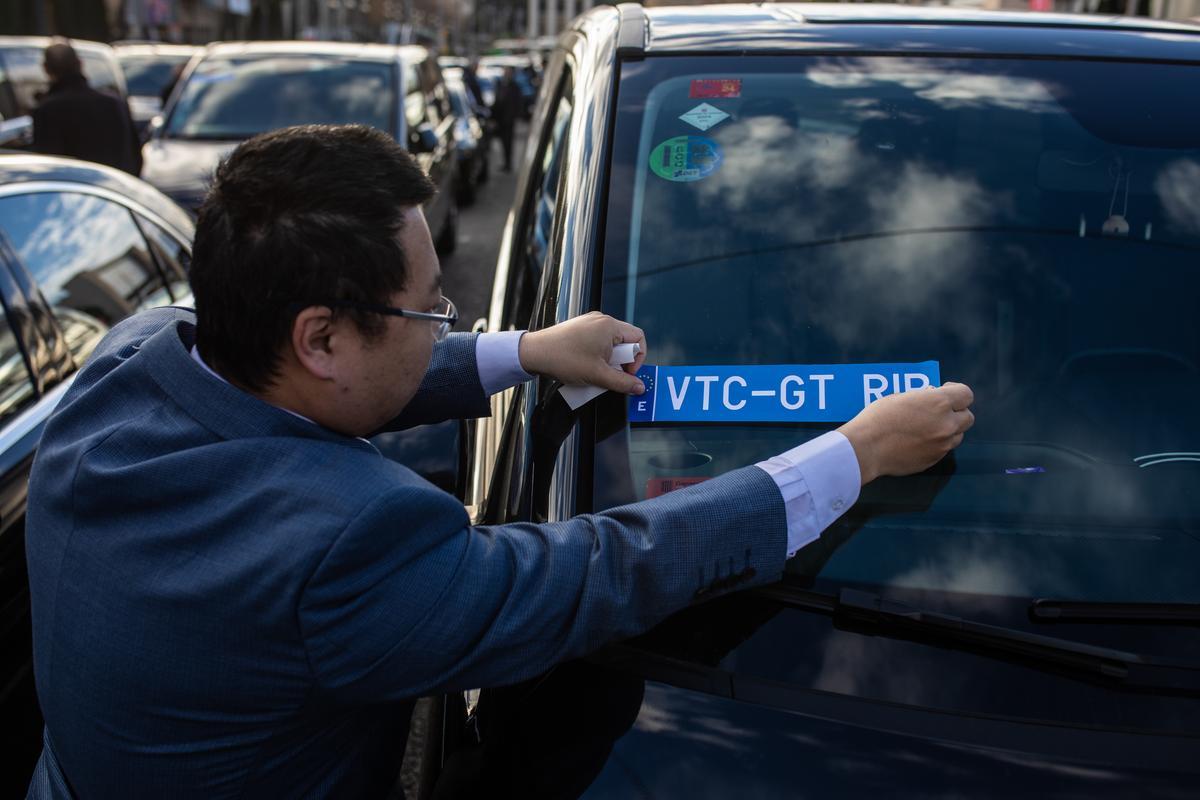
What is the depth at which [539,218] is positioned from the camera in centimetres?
249

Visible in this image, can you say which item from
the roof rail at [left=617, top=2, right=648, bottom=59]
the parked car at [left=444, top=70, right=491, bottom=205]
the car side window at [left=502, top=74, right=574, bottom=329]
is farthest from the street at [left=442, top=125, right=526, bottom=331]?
the roof rail at [left=617, top=2, right=648, bottom=59]

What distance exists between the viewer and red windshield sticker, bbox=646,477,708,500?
161cm

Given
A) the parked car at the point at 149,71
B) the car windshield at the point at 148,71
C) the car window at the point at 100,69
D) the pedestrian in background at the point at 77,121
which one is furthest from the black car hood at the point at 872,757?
the car windshield at the point at 148,71

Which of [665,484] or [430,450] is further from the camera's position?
[430,450]

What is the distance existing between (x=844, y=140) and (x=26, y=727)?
6.68 ft

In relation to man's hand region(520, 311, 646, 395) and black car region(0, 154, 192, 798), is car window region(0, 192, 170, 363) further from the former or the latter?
man's hand region(520, 311, 646, 395)

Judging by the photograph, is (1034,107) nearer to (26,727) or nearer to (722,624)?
(722,624)

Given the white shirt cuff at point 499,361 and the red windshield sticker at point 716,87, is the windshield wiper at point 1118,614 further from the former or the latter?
the red windshield sticker at point 716,87

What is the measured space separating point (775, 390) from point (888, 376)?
169 mm

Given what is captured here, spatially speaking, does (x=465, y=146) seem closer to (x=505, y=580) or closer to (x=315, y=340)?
(x=315, y=340)

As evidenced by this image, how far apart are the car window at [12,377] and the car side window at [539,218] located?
3.85 ft

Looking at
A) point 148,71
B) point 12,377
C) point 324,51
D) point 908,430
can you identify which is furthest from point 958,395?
point 148,71

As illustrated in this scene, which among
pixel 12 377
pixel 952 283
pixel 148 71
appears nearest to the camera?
pixel 952 283

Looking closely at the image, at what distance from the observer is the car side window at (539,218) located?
7.23 feet
